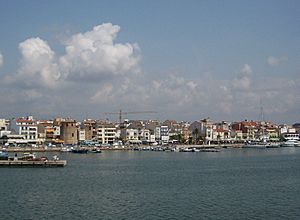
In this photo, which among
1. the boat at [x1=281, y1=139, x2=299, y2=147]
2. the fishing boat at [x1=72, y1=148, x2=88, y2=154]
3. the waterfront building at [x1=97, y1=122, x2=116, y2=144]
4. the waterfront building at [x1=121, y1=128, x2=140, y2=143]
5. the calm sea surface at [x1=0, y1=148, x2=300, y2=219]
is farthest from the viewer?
the boat at [x1=281, y1=139, x2=299, y2=147]

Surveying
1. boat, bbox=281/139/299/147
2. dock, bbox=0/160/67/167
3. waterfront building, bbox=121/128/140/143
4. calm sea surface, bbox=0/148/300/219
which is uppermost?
waterfront building, bbox=121/128/140/143

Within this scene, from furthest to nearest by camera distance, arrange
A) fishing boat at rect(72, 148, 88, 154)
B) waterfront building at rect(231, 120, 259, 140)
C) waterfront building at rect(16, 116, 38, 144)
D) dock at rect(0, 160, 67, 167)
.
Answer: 1. waterfront building at rect(231, 120, 259, 140)
2. waterfront building at rect(16, 116, 38, 144)
3. fishing boat at rect(72, 148, 88, 154)
4. dock at rect(0, 160, 67, 167)

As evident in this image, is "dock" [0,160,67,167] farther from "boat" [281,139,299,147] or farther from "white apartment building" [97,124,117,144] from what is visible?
"boat" [281,139,299,147]

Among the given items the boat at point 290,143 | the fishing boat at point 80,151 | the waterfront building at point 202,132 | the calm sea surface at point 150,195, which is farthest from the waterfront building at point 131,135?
the calm sea surface at point 150,195

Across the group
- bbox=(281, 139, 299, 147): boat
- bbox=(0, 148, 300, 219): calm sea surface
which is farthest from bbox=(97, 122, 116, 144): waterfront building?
bbox=(0, 148, 300, 219): calm sea surface

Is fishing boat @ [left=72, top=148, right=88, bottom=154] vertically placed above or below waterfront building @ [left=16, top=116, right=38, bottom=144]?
below

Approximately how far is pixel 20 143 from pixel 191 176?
169ft

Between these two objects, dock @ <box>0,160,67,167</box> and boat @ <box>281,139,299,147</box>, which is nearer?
dock @ <box>0,160,67,167</box>

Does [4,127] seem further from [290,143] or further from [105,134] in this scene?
[290,143]

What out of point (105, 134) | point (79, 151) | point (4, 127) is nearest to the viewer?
point (79, 151)

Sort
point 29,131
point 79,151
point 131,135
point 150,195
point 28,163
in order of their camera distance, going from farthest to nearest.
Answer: point 131,135 → point 29,131 → point 79,151 → point 28,163 → point 150,195

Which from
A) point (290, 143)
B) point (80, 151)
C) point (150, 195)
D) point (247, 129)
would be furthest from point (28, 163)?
point (247, 129)

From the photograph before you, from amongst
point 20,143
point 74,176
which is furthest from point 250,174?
point 20,143

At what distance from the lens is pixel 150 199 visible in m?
21.0
